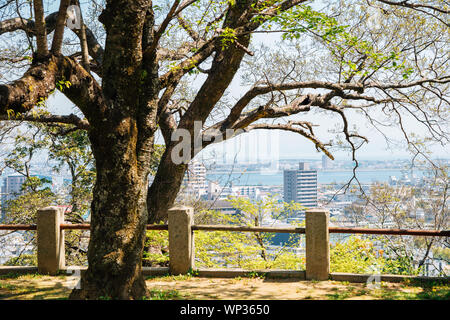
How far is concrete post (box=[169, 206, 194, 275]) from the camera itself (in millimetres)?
7504

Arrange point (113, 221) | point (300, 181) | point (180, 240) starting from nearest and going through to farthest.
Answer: point (113, 221), point (180, 240), point (300, 181)

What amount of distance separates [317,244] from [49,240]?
16.5ft

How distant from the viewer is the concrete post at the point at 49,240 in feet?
25.4

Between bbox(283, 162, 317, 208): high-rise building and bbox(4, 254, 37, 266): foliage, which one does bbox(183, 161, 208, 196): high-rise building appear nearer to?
bbox(4, 254, 37, 266): foliage

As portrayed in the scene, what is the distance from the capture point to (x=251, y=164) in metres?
13.7

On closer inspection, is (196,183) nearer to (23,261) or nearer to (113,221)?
(23,261)

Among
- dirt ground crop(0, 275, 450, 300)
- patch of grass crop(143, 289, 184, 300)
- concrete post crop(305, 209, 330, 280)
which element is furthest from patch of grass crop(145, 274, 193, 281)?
concrete post crop(305, 209, 330, 280)

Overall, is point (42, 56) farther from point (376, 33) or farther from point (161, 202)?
point (376, 33)

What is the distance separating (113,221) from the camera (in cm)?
530

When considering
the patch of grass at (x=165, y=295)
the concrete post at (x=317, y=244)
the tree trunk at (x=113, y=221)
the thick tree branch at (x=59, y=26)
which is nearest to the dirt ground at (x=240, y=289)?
the patch of grass at (x=165, y=295)

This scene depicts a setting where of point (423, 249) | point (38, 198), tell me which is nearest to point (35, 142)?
point (38, 198)

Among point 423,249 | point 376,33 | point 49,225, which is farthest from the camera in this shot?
point 423,249

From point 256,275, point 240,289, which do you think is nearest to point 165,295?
point 240,289
